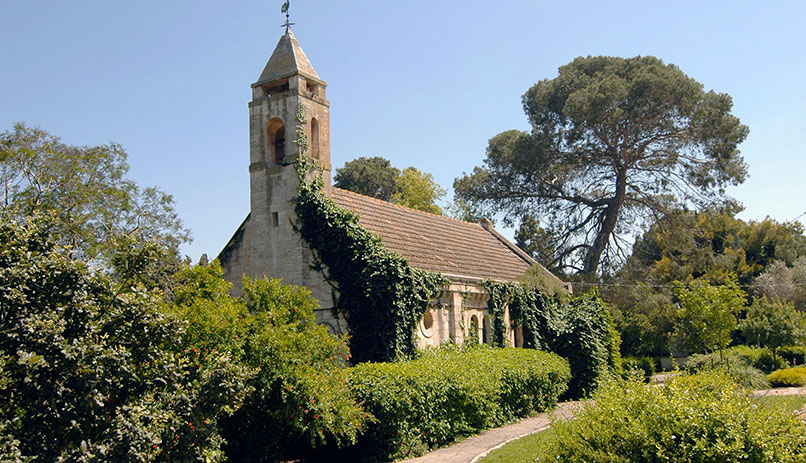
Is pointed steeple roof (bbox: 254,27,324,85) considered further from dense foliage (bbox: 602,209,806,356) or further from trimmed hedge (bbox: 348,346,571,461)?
dense foliage (bbox: 602,209,806,356)

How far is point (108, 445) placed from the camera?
9.38m

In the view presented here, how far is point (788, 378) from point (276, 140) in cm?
2110

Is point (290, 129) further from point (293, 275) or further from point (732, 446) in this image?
point (732, 446)

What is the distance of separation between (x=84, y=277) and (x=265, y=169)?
11734 millimetres

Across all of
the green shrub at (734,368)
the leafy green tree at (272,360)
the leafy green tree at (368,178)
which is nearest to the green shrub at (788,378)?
the green shrub at (734,368)

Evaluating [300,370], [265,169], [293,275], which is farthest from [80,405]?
[265,169]

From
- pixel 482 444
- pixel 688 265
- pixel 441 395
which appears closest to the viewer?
pixel 482 444

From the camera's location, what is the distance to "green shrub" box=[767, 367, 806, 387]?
2642 cm

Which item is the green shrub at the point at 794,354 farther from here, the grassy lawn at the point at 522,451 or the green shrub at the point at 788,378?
the grassy lawn at the point at 522,451

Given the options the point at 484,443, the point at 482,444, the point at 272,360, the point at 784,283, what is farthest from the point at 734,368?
the point at 784,283

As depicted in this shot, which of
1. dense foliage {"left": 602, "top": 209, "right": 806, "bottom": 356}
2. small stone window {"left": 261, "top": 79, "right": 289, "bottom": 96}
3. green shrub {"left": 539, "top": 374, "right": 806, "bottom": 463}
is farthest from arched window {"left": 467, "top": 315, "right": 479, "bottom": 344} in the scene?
dense foliage {"left": 602, "top": 209, "right": 806, "bottom": 356}

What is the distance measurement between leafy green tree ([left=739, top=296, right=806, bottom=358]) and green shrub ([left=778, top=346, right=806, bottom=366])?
2.56 feet

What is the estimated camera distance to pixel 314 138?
21.9 metres

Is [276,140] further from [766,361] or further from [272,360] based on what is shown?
[766,361]
